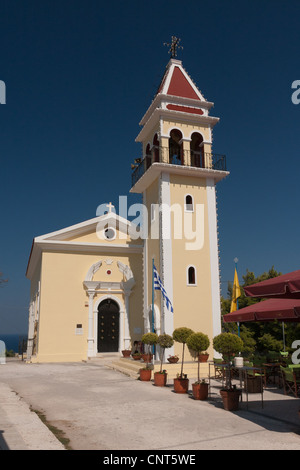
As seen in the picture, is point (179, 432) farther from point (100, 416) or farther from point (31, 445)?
point (31, 445)

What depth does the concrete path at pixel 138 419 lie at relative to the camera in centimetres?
654

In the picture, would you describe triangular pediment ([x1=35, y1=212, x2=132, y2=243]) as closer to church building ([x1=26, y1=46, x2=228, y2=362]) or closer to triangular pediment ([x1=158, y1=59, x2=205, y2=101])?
church building ([x1=26, y1=46, x2=228, y2=362])

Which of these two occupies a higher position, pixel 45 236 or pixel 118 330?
pixel 45 236

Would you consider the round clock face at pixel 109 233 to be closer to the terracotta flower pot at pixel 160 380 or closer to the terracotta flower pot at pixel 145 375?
the terracotta flower pot at pixel 145 375

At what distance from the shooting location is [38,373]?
→ 1667 cm

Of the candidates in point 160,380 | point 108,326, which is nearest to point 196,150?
point 108,326

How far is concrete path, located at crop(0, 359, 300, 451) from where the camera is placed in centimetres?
654

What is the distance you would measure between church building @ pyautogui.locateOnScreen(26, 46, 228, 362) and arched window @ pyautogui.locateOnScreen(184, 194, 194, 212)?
A: 0.16 ft

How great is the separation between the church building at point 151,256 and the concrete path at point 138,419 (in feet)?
20.8

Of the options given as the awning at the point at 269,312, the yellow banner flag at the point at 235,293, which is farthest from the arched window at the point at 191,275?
the awning at the point at 269,312

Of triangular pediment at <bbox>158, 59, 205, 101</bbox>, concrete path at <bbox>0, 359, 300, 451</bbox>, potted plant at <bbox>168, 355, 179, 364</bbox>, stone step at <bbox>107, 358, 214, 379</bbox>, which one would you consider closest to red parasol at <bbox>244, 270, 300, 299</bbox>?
concrete path at <bbox>0, 359, 300, 451</bbox>

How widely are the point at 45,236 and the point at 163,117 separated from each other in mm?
8910

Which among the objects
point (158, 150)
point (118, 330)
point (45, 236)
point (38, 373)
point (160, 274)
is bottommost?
point (38, 373)
